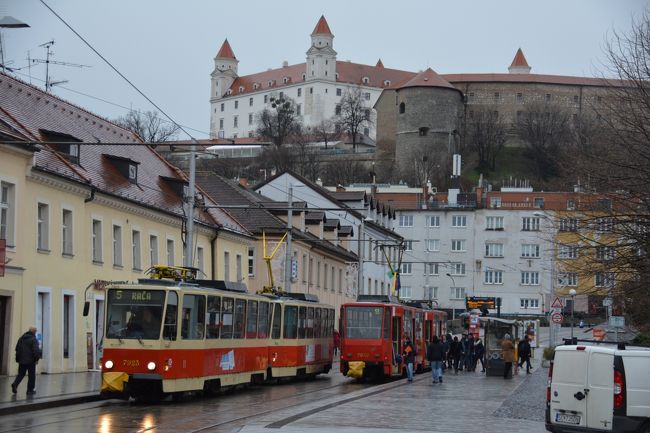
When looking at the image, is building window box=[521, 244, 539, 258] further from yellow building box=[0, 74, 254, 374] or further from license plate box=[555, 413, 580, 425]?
license plate box=[555, 413, 580, 425]

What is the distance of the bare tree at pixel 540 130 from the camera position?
546 feet

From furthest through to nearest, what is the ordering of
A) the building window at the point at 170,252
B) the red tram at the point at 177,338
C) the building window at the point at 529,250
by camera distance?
the building window at the point at 529,250 → the building window at the point at 170,252 → the red tram at the point at 177,338

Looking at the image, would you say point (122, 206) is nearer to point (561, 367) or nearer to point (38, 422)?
point (38, 422)

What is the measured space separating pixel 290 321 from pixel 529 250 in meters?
83.1

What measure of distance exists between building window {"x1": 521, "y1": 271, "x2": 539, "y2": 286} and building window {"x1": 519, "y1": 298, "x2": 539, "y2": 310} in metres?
1.54

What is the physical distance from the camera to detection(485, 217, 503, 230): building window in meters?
118

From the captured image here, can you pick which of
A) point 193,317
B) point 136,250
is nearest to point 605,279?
point 193,317

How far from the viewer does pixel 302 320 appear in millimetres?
38031

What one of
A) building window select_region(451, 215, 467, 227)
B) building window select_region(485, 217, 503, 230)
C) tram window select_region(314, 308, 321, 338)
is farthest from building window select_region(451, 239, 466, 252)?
tram window select_region(314, 308, 321, 338)

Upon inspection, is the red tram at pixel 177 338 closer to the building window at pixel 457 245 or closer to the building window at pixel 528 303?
the building window at pixel 528 303

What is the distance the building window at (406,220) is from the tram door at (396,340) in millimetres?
80992

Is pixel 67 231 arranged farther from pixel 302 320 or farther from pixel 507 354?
pixel 507 354

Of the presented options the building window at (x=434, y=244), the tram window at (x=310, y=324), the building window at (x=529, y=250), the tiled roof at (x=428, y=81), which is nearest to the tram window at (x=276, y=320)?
the tram window at (x=310, y=324)

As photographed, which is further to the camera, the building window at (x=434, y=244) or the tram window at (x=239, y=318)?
the building window at (x=434, y=244)
